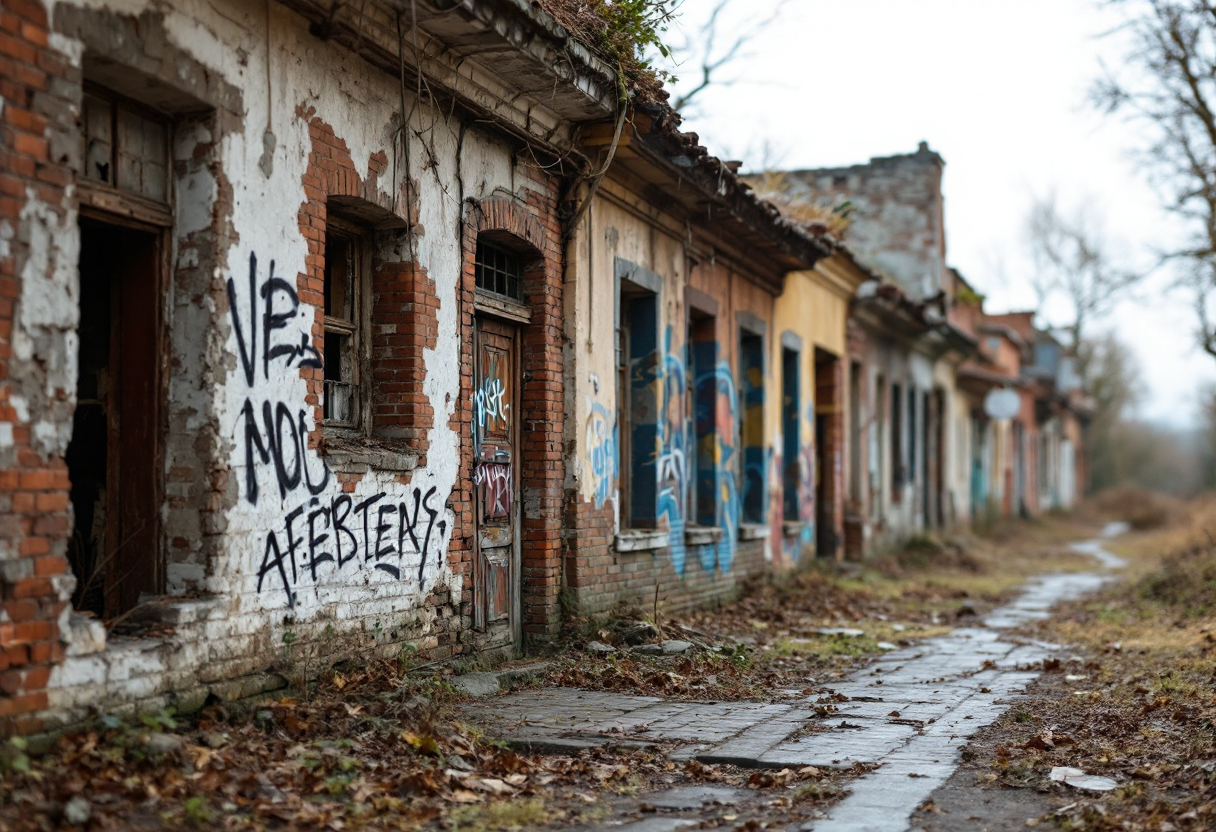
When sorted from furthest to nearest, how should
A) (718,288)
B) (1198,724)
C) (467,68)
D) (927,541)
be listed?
(927,541), (718,288), (467,68), (1198,724)

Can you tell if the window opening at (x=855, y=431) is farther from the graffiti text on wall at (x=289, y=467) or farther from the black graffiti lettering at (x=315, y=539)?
the black graffiti lettering at (x=315, y=539)

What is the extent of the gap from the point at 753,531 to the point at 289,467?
28.3 ft

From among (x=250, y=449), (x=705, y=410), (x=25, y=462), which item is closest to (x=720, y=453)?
(x=705, y=410)

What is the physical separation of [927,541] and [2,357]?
1987cm

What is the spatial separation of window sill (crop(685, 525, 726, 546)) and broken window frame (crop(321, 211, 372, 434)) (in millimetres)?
5272

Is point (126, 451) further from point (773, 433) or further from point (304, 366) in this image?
point (773, 433)

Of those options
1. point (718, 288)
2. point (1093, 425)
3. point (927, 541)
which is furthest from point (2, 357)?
point (1093, 425)

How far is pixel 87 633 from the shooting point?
17.4ft

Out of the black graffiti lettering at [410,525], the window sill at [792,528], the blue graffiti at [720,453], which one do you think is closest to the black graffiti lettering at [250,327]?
the black graffiti lettering at [410,525]

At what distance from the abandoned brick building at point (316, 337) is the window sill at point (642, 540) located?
0.05m

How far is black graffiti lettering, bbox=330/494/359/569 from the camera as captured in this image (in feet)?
23.3

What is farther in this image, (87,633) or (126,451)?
(126,451)

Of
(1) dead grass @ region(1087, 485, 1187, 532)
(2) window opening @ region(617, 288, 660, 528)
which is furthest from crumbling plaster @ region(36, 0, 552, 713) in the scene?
(1) dead grass @ region(1087, 485, 1187, 532)

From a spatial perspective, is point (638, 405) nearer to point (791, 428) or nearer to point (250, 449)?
point (791, 428)
